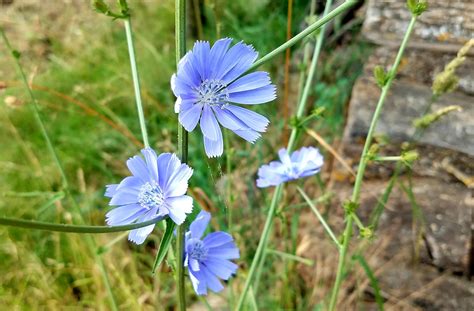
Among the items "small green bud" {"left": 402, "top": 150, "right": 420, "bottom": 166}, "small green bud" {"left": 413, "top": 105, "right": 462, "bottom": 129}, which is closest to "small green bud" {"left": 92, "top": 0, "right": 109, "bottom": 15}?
"small green bud" {"left": 402, "top": 150, "right": 420, "bottom": 166}

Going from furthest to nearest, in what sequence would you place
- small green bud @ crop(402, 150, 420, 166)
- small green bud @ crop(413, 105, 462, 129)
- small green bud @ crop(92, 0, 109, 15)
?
small green bud @ crop(413, 105, 462, 129) → small green bud @ crop(402, 150, 420, 166) → small green bud @ crop(92, 0, 109, 15)

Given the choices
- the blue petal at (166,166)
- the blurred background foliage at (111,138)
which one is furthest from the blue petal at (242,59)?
the blurred background foliage at (111,138)

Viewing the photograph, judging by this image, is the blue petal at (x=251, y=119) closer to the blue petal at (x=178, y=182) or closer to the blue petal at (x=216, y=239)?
the blue petal at (x=178, y=182)

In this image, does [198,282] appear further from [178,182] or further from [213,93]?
[213,93]

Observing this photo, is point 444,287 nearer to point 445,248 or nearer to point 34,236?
point 445,248

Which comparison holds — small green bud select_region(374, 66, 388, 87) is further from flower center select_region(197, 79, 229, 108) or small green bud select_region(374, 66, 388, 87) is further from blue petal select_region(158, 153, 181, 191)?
blue petal select_region(158, 153, 181, 191)

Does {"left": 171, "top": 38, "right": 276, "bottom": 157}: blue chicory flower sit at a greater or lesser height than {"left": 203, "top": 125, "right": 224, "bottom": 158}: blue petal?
greater

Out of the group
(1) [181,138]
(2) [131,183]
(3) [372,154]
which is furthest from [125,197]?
(3) [372,154]
